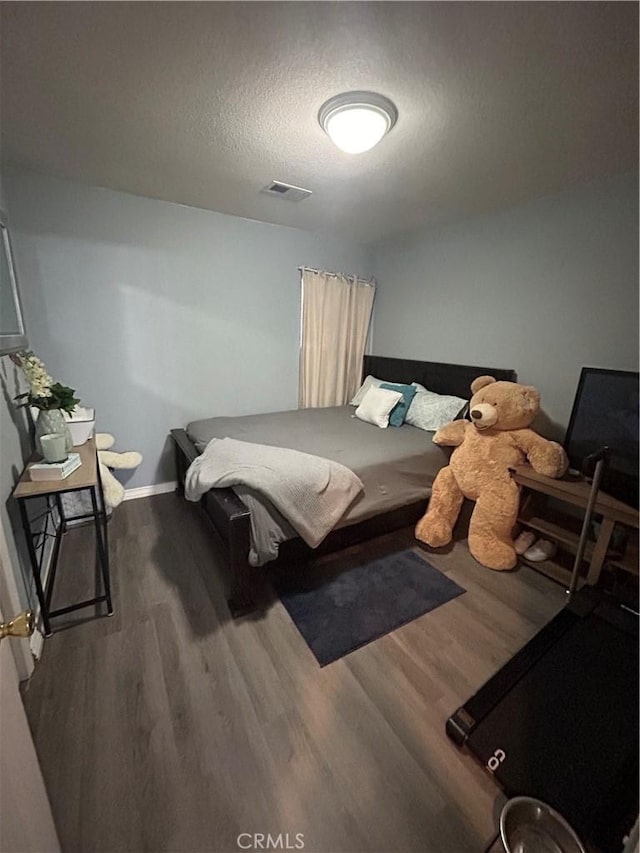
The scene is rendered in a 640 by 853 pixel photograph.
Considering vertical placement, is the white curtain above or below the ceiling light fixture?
below

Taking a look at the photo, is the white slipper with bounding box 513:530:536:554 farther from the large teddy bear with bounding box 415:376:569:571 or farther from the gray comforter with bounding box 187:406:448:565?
the gray comforter with bounding box 187:406:448:565

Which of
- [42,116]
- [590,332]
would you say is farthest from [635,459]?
[42,116]

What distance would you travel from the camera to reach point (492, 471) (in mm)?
2154

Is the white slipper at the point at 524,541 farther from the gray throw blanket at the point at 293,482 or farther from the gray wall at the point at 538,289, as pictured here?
the gray throw blanket at the point at 293,482

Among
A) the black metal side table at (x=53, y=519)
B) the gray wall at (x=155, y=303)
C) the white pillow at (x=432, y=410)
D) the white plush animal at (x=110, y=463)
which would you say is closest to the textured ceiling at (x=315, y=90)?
the gray wall at (x=155, y=303)

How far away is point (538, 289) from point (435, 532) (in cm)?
186

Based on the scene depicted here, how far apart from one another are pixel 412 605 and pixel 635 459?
1631 millimetres

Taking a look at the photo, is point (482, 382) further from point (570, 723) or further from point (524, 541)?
point (570, 723)

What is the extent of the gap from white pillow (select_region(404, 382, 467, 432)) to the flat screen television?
0.96 m

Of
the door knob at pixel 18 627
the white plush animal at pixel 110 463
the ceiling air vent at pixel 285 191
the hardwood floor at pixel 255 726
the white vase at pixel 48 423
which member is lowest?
the hardwood floor at pixel 255 726

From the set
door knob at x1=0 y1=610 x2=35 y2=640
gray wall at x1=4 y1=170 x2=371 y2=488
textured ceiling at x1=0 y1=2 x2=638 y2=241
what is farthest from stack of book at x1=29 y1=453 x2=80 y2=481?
textured ceiling at x1=0 y1=2 x2=638 y2=241

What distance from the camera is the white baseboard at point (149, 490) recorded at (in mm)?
2945

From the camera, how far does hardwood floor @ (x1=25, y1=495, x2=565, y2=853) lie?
1.03 m

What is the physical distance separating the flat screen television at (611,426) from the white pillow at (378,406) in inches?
53.0
